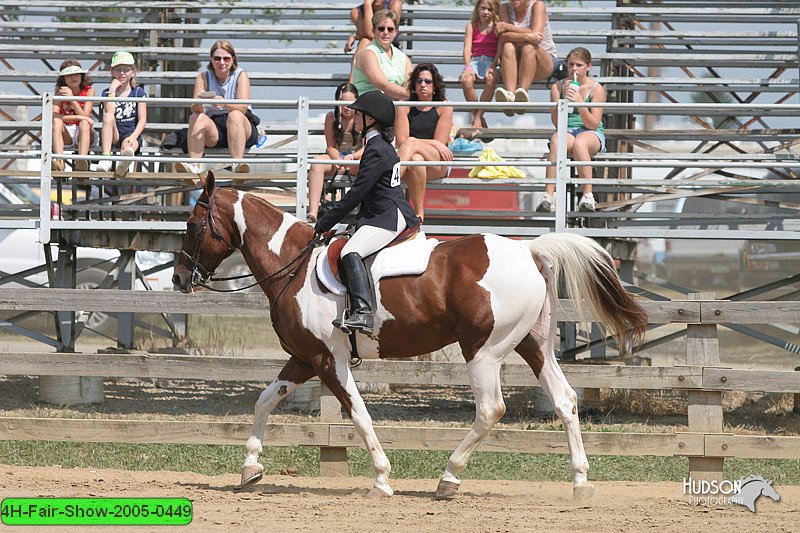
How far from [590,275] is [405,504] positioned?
2.04m

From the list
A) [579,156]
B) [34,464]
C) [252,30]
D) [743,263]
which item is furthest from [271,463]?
[743,263]

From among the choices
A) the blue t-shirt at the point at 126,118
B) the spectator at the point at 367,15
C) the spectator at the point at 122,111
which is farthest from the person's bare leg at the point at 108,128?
the spectator at the point at 367,15

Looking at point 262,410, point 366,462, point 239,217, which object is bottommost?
point 366,462

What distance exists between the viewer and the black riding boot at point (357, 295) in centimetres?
770

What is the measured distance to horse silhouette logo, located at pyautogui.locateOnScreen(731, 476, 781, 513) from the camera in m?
7.63

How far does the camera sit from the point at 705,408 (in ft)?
28.5

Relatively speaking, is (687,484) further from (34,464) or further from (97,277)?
(97,277)

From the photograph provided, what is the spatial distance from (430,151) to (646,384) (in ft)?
10.7

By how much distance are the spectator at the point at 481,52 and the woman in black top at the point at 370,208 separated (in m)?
4.41

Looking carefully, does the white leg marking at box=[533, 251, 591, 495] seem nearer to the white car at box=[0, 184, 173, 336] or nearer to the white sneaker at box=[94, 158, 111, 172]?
the white sneaker at box=[94, 158, 111, 172]

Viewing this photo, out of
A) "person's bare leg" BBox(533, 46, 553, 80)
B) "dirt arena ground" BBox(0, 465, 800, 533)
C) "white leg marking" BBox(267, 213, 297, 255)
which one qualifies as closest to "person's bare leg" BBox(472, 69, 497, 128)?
"person's bare leg" BBox(533, 46, 553, 80)

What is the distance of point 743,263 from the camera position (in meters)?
27.6

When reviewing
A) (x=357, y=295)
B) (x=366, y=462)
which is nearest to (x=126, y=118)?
(x=366, y=462)

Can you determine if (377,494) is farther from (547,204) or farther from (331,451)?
(547,204)
